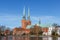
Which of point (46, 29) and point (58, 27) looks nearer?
point (58, 27)

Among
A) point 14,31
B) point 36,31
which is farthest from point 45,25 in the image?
point 36,31

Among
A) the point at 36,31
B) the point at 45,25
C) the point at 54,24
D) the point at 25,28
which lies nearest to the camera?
the point at 36,31

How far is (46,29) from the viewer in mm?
153250

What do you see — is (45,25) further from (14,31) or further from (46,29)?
(14,31)

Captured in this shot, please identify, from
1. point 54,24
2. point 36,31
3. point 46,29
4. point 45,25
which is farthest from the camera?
point 45,25

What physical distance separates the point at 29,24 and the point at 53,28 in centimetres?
5013

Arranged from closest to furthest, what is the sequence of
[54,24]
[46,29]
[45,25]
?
[54,24]
[46,29]
[45,25]

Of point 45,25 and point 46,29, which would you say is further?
point 45,25

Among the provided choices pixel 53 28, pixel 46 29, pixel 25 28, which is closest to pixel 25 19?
pixel 25 28

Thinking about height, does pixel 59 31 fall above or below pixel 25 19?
below

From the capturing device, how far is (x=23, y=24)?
184 metres

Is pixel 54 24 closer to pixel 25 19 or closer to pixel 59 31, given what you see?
pixel 59 31

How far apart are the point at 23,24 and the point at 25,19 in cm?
1069

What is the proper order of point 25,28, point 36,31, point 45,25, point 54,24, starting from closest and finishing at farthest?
point 36,31
point 54,24
point 45,25
point 25,28
